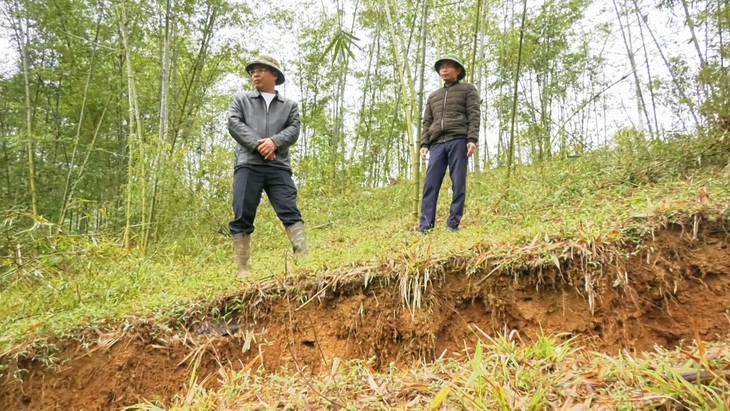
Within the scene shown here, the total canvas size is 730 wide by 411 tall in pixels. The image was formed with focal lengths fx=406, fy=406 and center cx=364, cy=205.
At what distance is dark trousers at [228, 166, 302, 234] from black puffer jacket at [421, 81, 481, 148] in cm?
143

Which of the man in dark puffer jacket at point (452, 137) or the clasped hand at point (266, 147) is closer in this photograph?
the clasped hand at point (266, 147)

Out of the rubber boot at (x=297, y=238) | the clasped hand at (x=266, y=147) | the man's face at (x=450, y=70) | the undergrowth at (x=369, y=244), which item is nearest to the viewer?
the undergrowth at (x=369, y=244)

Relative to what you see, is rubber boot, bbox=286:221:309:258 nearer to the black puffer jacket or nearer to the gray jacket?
the gray jacket

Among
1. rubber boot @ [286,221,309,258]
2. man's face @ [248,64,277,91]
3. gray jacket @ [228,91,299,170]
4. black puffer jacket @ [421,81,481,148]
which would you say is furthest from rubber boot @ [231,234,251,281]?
black puffer jacket @ [421,81,481,148]

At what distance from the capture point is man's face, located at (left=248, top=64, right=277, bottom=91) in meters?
3.26

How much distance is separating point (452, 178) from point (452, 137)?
370 mm

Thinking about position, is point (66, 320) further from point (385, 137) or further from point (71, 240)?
point (385, 137)

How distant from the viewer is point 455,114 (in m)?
3.70

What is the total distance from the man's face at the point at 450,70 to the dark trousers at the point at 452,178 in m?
0.59

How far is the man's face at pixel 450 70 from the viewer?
371 cm

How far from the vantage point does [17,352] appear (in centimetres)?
241

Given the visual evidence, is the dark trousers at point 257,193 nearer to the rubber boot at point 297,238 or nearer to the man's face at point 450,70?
the rubber boot at point 297,238

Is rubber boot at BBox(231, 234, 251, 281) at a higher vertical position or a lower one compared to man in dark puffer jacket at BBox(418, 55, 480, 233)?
lower

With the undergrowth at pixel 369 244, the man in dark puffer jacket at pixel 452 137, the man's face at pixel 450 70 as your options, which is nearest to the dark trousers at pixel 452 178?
the man in dark puffer jacket at pixel 452 137
